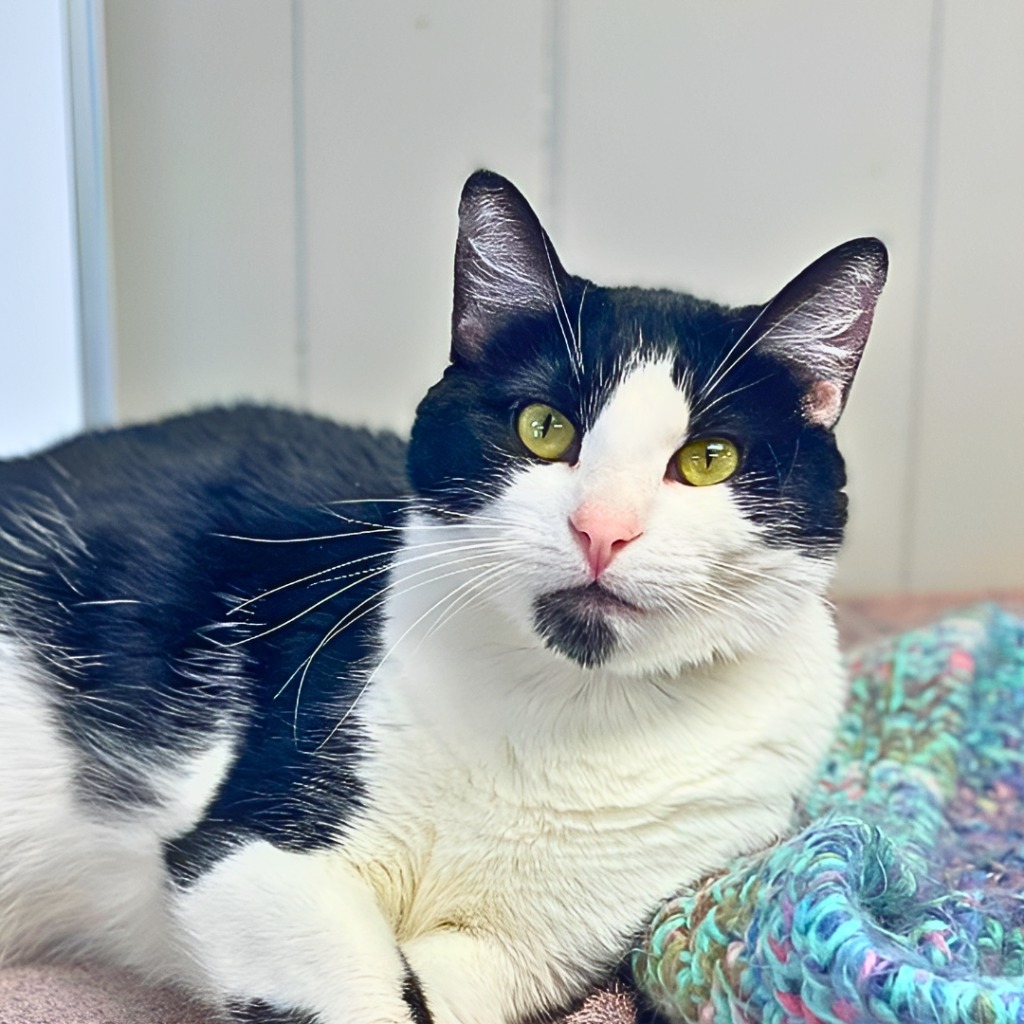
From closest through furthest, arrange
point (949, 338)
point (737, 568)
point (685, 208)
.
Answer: point (737, 568) < point (685, 208) < point (949, 338)

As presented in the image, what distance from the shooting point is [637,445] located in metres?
0.62

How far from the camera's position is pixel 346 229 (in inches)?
40.3

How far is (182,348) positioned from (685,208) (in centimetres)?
46

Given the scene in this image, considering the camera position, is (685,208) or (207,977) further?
(685,208)

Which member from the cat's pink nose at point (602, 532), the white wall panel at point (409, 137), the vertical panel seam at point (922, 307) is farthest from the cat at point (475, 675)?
the vertical panel seam at point (922, 307)

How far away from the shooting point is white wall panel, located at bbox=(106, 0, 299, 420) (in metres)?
0.92

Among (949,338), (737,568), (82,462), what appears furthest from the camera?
(949,338)

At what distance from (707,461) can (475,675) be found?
7.3 inches

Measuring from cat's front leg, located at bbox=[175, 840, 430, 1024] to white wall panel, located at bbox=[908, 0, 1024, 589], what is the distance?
822 mm

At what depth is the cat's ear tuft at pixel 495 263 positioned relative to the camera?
0.65m

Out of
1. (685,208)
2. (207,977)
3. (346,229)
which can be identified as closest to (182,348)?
(346,229)

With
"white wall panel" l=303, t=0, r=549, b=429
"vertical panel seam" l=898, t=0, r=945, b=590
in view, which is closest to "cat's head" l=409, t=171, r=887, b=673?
"white wall panel" l=303, t=0, r=549, b=429

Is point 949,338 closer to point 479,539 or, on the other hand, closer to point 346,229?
point 346,229

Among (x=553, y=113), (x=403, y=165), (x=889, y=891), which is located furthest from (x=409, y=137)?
(x=889, y=891)
